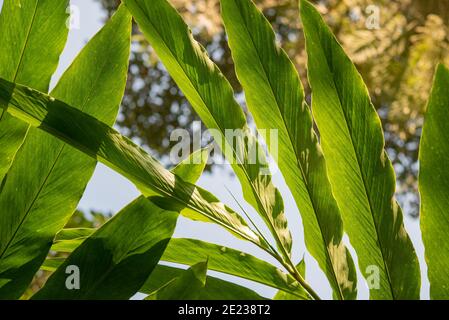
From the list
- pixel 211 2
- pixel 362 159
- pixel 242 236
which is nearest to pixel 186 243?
pixel 242 236

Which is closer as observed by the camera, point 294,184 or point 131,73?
point 294,184

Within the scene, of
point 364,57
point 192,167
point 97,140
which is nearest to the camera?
point 97,140

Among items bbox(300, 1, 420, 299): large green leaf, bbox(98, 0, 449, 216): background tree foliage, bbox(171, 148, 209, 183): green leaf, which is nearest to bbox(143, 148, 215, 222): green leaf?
bbox(171, 148, 209, 183): green leaf

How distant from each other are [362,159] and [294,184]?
0.06m

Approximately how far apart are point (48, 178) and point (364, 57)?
3468mm

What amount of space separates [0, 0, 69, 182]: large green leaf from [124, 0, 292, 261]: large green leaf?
2.5 inches

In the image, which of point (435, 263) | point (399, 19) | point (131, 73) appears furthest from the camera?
point (131, 73)

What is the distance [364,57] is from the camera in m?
3.77

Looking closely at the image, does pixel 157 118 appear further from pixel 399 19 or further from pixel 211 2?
pixel 399 19

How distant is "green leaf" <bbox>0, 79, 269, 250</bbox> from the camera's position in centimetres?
42

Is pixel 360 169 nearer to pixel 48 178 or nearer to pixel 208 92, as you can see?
pixel 208 92

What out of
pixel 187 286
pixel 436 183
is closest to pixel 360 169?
pixel 436 183

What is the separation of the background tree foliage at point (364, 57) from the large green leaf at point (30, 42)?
326cm

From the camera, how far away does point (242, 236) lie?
0.51 m
